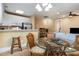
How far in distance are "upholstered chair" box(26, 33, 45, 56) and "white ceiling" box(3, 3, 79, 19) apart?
1.08 feet

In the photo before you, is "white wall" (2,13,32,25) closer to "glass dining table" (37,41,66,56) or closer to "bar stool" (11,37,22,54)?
"bar stool" (11,37,22,54)

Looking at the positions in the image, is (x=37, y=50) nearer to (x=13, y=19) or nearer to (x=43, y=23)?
(x=43, y=23)

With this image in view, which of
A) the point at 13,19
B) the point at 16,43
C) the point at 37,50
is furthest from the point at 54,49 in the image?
the point at 13,19

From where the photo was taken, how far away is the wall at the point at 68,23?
1727 millimetres

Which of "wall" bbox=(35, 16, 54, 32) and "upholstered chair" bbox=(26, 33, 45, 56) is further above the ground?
"wall" bbox=(35, 16, 54, 32)

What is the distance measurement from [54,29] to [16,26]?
0.54 m

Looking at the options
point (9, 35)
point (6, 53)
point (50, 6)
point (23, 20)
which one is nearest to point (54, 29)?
point (50, 6)

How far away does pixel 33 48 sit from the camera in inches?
70.4

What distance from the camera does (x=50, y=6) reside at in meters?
1.72

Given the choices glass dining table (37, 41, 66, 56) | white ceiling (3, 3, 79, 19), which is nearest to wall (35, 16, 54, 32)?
white ceiling (3, 3, 79, 19)

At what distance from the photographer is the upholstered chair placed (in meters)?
1.76

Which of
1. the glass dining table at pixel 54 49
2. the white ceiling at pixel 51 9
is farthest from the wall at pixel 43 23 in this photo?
the glass dining table at pixel 54 49

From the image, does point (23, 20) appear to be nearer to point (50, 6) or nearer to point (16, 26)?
point (16, 26)

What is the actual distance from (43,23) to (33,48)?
39cm
